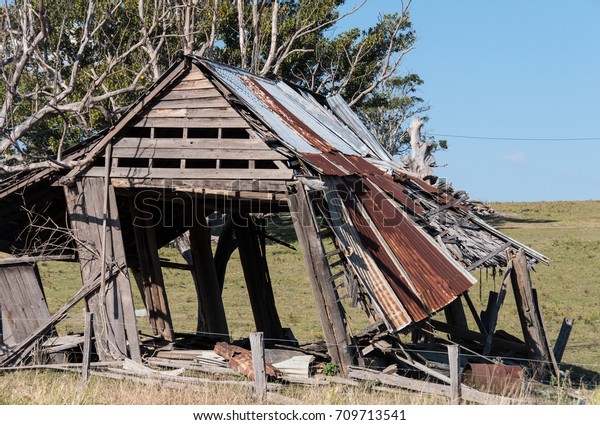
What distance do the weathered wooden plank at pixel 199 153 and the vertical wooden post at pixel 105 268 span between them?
73 cm

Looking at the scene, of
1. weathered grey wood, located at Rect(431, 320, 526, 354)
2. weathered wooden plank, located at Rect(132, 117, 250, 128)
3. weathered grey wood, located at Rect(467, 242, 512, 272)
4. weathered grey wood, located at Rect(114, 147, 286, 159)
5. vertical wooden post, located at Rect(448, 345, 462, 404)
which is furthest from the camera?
weathered grey wood, located at Rect(431, 320, 526, 354)

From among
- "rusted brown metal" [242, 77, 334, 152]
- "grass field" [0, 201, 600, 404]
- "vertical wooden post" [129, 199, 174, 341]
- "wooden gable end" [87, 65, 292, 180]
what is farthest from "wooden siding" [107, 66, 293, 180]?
"grass field" [0, 201, 600, 404]

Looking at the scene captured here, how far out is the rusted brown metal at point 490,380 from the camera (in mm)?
12219

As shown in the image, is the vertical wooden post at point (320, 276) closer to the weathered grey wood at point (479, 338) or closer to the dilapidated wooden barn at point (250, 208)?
the dilapidated wooden barn at point (250, 208)

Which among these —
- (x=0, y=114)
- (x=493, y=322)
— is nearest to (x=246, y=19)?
(x=0, y=114)

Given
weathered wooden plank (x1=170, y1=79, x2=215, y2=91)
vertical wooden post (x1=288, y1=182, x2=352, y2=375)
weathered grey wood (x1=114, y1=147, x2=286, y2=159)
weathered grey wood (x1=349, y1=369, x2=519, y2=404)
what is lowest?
weathered grey wood (x1=349, y1=369, x2=519, y2=404)

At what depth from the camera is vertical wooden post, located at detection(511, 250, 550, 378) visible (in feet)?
47.8

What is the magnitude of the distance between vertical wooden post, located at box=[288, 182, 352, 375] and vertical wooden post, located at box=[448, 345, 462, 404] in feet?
6.21

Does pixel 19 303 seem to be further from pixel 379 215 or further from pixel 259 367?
pixel 379 215

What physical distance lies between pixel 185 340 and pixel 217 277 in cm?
190

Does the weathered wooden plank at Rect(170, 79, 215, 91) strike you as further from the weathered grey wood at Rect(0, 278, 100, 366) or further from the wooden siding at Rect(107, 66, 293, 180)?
the weathered grey wood at Rect(0, 278, 100, 366)

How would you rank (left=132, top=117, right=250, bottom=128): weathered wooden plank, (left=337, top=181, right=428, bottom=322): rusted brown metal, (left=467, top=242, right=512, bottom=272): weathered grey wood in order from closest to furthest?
(left=337, top=181, right=428, bottom=322): rusted brown metal
(left=132, top=117, right=250, bottom=128): weathered wooden plank
(left=467, top=242, right=512, bottom=272): weathered grey wood

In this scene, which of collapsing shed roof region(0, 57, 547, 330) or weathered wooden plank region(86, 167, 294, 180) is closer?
collapsing shed roof region(0, 57, 547, 330)

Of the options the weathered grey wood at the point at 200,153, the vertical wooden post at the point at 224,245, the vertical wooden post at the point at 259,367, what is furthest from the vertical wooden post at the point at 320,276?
the vertical wooden post at the point at 224,245
